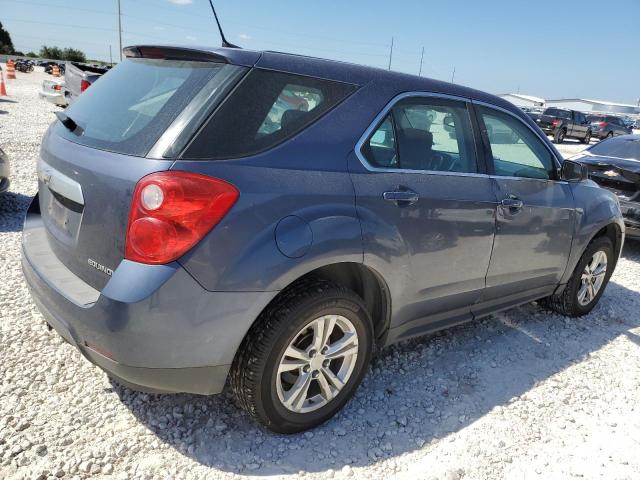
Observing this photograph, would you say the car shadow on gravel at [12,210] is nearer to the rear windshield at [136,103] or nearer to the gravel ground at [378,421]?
the gravel ground at [378,421]

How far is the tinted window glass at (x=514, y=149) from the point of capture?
10.7ft

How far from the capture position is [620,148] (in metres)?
7.36

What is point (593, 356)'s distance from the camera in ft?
12.5

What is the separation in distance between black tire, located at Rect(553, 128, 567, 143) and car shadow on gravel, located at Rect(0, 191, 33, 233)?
82.0ft

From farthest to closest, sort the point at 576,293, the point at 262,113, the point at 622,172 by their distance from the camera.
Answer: the point at 622,172 < the point at 576,293 < the point at 262,113

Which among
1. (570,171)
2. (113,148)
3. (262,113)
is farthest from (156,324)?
(570,171)

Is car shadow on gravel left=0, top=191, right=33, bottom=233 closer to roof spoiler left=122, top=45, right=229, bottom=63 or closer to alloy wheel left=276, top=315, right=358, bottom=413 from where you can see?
roof spoiler left=122, top=45, right=229, bottom=63

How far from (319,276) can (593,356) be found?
8.18ft

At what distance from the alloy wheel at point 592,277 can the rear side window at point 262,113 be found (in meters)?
3.06

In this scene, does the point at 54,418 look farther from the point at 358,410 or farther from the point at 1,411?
the point at 358,410

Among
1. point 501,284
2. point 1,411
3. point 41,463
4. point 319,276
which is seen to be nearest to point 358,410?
point 319,276

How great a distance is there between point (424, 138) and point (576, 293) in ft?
7.66

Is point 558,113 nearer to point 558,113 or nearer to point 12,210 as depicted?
point 558,113

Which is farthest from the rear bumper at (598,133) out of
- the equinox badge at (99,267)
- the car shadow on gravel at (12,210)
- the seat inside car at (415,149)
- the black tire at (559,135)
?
the equinox badge at (99,267)
